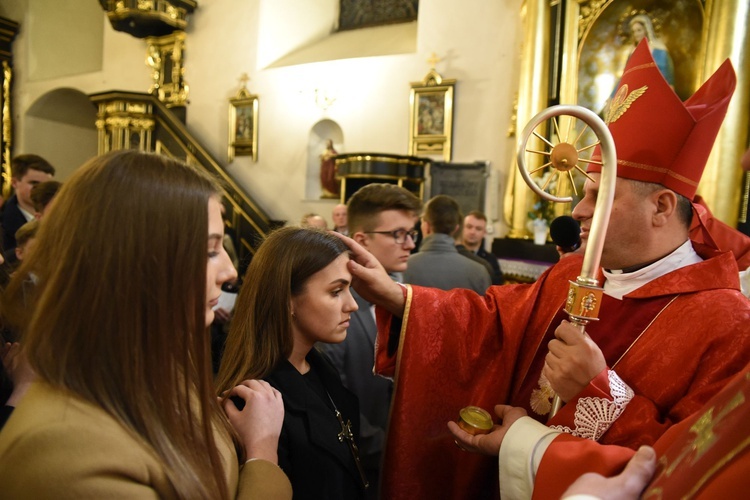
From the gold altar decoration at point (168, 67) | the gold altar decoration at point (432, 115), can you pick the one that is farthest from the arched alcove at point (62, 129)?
the gold altar decoration at point (432, 115)

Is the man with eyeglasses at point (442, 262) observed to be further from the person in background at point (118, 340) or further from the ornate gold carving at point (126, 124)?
the ornate gold carving at point (126, 124)

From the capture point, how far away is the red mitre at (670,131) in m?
1.62

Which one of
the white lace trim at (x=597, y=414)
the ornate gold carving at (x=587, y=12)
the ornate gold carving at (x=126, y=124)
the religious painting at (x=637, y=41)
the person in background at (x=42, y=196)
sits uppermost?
the ornate gold carving at (x=587, y=12)

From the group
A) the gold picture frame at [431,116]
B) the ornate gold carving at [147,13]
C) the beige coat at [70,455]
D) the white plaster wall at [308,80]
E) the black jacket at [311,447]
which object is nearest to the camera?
the beige coat at [70,455]

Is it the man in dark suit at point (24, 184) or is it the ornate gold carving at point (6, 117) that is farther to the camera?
the ornate gold carving at point (6, 117)

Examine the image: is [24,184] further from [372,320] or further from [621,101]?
[621,101]

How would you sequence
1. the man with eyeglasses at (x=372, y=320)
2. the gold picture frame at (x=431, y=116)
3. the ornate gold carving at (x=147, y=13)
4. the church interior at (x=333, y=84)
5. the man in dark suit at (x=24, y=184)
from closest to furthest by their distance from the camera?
the man with eyeglasses at (x=372, y=320) < the man in dark suit at (x=24, y=184) < the church interior at (x=333, y=84) < the gold picture frame at (x=431, y=116) < the ornate gold carving at (x=147, y=13)

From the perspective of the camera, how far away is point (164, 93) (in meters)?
11.4

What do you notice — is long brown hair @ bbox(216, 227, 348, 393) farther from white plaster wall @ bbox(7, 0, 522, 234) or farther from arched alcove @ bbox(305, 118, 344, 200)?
arched alcove @ bbox(305, 118, 344, 200)

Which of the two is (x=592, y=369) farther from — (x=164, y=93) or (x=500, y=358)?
(x=164, y=93)

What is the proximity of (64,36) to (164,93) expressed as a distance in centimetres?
386

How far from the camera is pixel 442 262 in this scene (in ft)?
11.0

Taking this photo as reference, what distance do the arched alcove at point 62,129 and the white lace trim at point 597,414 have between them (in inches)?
570

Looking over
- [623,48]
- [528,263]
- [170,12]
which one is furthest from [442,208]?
[170,12]
